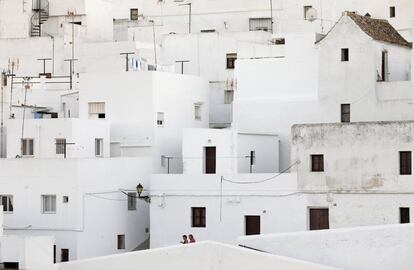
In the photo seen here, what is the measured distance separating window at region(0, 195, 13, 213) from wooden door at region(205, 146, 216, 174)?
640 centimetres

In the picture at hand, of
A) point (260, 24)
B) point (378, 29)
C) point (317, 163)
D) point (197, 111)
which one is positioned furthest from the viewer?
point (260, 24)

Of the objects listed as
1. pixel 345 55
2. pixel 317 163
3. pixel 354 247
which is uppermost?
pixel 345 55

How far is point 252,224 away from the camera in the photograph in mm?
43344

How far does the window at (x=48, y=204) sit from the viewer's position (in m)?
43.7

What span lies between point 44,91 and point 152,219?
10.2m

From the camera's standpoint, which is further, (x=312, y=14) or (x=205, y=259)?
(x=312, y=14)

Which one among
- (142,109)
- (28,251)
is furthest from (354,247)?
(142,109)

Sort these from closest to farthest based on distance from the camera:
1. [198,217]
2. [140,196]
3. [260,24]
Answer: [198,217]
[140,196]
[260,24]

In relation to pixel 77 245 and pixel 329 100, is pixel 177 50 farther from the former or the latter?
pixel 77 245

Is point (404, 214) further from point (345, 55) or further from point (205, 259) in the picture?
point (205, 259)

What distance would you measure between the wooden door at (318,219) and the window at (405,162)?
268 cm

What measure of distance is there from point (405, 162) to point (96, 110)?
12.1 m

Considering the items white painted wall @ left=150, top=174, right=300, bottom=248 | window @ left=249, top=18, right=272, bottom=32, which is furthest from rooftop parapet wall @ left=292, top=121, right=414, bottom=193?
window @ left=249, top=18, right=272, bottom=32

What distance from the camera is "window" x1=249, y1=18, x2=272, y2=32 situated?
56.8 metres
